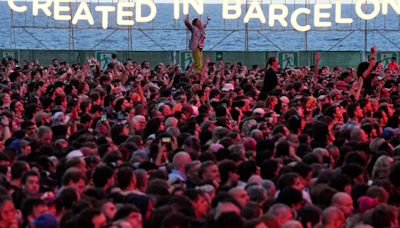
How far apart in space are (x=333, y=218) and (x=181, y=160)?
3398 mm

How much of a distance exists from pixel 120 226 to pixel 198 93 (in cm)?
1485

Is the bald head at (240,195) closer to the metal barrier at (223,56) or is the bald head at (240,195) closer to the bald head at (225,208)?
the bald head at (225,208)

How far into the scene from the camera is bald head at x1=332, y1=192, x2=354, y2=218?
13.4 m

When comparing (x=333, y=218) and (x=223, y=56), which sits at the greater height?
(x=223, y=56)

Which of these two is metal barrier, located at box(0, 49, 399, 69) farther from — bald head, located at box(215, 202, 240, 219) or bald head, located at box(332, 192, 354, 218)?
bald head, located at box(215, 202, 240, 219)

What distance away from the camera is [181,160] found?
15.7 meters

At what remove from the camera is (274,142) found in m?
18.0

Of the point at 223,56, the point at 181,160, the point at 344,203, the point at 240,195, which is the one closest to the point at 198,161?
the point at 181,160

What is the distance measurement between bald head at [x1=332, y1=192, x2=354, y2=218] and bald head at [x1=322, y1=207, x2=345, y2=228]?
526 millimetres

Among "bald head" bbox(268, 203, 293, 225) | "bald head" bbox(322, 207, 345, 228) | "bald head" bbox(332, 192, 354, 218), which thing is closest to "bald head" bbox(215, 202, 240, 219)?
"bald head" bbox(268, 203, 293, 225)

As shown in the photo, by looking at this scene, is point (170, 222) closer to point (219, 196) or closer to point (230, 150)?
point (219, 196)

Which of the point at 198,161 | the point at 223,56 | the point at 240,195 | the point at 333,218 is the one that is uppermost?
the point at 223,56

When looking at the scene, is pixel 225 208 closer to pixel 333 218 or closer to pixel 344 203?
pixel 333 218

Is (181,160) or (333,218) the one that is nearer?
(333,218)
